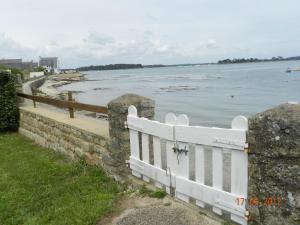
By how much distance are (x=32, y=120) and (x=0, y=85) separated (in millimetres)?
2236

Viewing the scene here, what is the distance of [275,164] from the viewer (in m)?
3.41

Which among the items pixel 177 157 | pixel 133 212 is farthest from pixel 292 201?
pixel 133 212

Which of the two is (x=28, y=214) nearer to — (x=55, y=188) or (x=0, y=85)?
(x=55, y=188)

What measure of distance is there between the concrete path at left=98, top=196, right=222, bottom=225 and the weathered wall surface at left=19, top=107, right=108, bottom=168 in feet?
5.86

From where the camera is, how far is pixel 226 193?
4152 mm

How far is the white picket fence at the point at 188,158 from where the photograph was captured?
3924 millimetres

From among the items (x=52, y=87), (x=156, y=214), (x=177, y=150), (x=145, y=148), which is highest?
(x=177, y=150)

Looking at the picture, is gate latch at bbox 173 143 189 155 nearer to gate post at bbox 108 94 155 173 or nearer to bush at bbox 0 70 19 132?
gate post at bbox 108 94 155 173

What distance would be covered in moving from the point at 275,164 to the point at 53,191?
4129 mm

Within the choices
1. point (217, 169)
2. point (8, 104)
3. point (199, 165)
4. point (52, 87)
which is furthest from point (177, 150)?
point (52, 87)

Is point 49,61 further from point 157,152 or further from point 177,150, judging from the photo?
point 177,150

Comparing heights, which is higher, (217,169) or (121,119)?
(121,119)

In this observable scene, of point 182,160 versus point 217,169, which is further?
point 182,160

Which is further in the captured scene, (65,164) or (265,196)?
(65,164)
